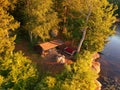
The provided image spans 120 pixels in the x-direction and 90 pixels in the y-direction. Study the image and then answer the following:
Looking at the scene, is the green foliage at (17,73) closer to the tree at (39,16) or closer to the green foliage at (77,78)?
the green foliage at (77,78)

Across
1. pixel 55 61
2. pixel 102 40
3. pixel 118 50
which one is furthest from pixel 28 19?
pixel 118 50

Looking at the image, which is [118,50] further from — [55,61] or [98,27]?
[55,61]

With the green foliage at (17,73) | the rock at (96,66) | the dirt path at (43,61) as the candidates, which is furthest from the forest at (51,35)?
the rock at (96,66)

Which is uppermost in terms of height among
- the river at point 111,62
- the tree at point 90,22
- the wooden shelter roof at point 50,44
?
the tree at point 90,22

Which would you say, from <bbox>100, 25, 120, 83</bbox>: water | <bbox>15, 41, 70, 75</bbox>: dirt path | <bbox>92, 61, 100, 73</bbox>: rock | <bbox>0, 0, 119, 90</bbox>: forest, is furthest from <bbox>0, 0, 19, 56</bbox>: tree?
<bbox>100, 25, 120, 83</bbox>: water

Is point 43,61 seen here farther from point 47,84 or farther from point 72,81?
point 72,81

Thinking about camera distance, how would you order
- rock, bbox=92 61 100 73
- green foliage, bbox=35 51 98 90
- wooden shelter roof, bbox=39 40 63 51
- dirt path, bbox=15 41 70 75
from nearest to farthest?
1. green foliage, bbox=35 51 98 90
2. dirt path, bbox=15 41 70 75
3. wooden shelter roof, bbox=39 40 63 51
4. rock, bbox=92 61 100 73

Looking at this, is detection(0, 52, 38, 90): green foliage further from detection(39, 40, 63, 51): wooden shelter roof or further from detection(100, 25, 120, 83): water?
detection(100, 25, 120, 83): water
